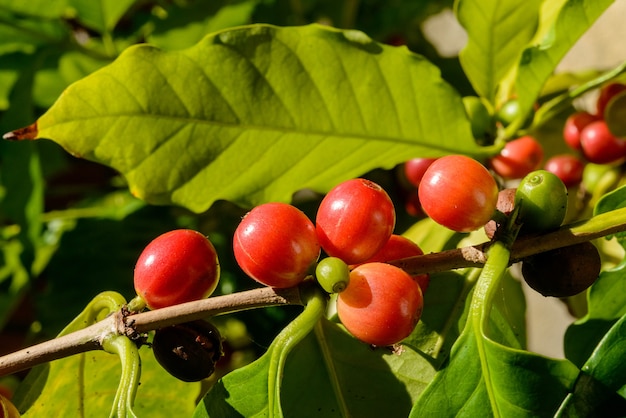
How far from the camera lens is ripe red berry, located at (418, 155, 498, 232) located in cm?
62

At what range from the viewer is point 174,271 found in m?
0.66

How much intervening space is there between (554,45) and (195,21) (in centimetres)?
79

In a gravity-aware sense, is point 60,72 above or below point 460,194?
below

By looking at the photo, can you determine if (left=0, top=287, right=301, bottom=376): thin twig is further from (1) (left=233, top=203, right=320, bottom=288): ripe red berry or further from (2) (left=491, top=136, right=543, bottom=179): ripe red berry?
(2) (left=491, top=136, right=543, bottom=179): ripe red berry

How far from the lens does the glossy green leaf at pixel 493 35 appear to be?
100 cm

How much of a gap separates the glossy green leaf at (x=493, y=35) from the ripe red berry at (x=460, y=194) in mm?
440

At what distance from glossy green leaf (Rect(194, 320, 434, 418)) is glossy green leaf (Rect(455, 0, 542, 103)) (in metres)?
0.48

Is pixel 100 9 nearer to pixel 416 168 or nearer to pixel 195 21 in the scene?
pixel 195 21

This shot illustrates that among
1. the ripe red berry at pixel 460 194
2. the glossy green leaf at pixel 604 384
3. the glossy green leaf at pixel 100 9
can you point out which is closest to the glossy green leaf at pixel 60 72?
the glossy green leaf at pixel 100 9

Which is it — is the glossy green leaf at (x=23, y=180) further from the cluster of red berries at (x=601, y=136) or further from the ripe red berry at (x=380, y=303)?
the cluster of red berries at (x=601, y=136)

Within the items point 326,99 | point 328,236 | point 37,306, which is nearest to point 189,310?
point 328,236

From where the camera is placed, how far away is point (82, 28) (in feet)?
5.68

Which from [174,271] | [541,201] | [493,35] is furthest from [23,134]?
[493,35]

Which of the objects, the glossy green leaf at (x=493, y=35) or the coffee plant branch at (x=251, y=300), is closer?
the coffee plant branch at (x=251, y=300)
